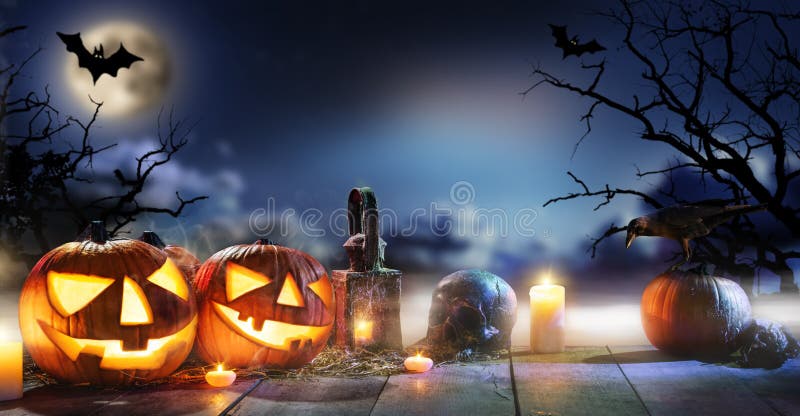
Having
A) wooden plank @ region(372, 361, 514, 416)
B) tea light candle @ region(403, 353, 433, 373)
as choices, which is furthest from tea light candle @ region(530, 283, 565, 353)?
tea light candle @ region(403, 353, 433, 373)

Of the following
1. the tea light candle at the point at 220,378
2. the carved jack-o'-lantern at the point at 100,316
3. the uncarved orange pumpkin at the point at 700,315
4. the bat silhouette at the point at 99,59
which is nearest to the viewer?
the carved jack-o'-lantern at the point at 100,316

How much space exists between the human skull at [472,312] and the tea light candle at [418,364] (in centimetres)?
49

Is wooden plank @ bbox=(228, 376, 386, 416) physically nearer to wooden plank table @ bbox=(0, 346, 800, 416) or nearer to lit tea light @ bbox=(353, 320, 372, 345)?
wooden plank table @ bbox=(0, 346, 800, 416)

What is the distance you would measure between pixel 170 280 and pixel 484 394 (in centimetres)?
185

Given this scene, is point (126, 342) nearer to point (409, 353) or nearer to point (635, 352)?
point (409, 353)

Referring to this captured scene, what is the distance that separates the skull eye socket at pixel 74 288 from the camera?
11.9 feet

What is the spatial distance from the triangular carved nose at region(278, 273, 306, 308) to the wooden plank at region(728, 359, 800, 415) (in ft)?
8.40

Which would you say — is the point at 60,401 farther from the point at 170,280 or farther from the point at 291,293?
the point at 291,293

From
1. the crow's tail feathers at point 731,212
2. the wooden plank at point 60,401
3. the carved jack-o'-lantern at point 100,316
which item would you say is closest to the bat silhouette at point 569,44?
the crow's tail feathers at point 731,212

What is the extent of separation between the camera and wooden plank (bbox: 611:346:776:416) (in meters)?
3.31

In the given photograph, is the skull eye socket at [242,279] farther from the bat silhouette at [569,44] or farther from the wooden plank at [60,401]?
the bat silhouette at [569,44]

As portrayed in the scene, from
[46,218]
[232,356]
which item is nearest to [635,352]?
[232,356]

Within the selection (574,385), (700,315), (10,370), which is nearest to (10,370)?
(10,370)

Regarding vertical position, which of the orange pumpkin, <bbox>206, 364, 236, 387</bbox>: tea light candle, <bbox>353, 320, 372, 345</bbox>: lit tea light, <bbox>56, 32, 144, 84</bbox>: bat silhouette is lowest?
<bbox>206, 364, 236, 387</bbox>: tea light candle
